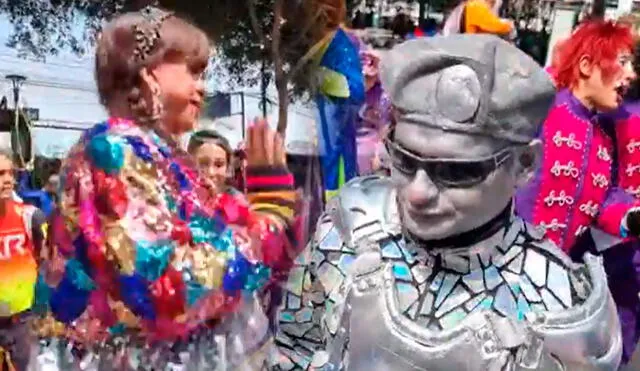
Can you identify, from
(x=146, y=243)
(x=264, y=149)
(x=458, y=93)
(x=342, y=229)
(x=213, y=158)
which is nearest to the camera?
(x=458, y=93)

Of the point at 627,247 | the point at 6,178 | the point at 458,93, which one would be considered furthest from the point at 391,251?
the point at 627,247

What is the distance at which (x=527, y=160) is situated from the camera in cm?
165

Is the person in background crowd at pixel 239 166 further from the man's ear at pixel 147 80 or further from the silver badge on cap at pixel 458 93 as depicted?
the silver badge on cap at pixel 458 93

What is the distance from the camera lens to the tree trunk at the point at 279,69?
129 inches

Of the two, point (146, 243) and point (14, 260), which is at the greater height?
point (146, 243)

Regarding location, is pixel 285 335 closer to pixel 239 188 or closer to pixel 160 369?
pixel 160 369

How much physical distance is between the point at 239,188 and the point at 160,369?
0.52 metres

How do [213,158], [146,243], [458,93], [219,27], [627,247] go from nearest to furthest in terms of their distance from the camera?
→ [458,93] → [146,243] → [213,158] → [219,27] → [627,247]

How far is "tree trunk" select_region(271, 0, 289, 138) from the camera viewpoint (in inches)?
129

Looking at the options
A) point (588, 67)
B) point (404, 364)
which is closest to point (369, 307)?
point (404, 364)

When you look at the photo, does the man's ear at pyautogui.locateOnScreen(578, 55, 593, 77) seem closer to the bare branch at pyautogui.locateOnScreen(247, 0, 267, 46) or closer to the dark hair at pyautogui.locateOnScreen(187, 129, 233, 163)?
the bare branch at pyautogui.locateOnScreen(247, 0, 267, 46)

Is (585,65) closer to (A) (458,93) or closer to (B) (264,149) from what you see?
(B) (264,149)

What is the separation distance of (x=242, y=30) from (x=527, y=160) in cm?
172

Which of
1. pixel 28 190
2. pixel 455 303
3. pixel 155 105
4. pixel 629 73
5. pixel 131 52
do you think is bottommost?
pixel 28 190
